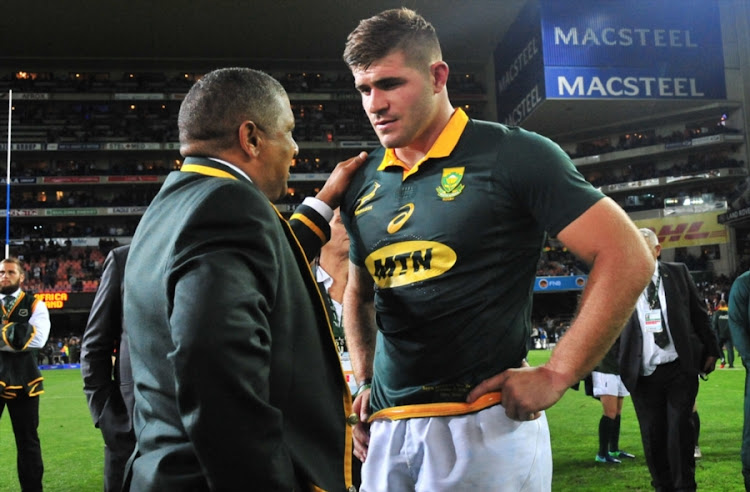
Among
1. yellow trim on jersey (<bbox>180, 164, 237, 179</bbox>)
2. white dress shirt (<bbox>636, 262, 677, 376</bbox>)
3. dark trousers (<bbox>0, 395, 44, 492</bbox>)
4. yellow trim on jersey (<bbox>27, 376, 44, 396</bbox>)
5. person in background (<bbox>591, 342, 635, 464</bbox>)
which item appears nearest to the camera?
yellow trim on jersey (<bbox>180, 164, 237, 179</bbox>)

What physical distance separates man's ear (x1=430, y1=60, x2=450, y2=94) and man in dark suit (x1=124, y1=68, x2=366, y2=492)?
55 centimetres

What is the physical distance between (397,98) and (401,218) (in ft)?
1.28

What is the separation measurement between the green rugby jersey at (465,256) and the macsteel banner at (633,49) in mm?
36639

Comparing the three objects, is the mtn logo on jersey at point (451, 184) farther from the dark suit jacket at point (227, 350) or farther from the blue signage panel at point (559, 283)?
the blue signage panel at point (559, 283)

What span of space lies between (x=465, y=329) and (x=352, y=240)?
60 centimetres

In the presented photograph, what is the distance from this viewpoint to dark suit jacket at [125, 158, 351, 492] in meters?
1.51

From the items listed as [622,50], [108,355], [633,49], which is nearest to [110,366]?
[108,355]

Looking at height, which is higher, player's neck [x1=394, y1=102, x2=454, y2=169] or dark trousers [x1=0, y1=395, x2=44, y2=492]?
player's neck [x1=394, y1=102, x2=454, y2=169]

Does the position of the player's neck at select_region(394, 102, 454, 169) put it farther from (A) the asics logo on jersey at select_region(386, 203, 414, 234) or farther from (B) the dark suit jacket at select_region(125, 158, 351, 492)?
(B) the dark suit jacket at select_region(125, 158, 351, 492)

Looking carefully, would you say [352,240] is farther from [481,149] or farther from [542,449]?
[542,449]

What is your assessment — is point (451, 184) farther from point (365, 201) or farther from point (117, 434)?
point (117, 434)

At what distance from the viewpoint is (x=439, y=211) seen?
2215 millimetres

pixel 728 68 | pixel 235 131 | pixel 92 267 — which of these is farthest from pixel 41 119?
pixel 235 131

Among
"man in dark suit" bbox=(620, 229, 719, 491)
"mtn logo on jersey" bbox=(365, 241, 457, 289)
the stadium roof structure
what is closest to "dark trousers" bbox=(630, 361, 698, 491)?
"man in dark suit" bbox=(620, 229, 719, 491)
